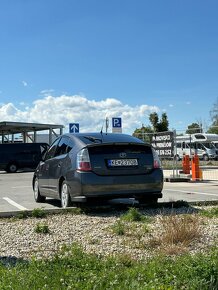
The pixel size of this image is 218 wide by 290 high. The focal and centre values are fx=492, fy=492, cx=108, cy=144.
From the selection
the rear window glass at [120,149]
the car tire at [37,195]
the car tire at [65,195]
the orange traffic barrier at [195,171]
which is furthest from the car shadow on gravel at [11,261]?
the orange traffic barrier at [195,171]

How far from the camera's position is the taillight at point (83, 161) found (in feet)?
30.0

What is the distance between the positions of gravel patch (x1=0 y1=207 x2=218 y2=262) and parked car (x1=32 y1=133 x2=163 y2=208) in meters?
0.66

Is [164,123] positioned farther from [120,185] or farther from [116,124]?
[120,185]

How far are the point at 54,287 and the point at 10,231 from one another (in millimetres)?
3487

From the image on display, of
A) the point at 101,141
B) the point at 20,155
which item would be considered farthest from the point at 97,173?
the point at 20,155

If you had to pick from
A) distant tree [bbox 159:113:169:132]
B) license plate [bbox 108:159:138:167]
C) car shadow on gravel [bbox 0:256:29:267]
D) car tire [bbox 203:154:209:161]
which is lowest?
car shadow on gravel [bbox 0:256:29:267]

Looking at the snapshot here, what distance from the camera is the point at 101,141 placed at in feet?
31.0

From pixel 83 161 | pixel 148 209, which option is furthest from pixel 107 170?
pixel 148 209

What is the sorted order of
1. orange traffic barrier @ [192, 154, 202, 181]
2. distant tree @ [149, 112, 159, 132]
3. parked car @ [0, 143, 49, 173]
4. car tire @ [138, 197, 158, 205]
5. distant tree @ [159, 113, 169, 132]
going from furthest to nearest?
distant tree @ [149, 112, 159, 132]
distant tree @ [159, 113, 169, 132]
parked car @ [0, 143, 49, 173]
orange traffic barrier @ [192, 154, 202, 181]
car tire @ [138, 197, 158, 205]

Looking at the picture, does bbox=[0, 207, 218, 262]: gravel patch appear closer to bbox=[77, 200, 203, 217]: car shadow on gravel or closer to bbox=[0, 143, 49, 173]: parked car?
bbox=[77, 200, 203, 217]: car shadow on gravel

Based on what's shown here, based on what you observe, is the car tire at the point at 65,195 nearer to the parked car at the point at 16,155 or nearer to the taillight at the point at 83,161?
the taillight at the point at 83,161

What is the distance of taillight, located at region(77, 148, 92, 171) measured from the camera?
30.0 feet

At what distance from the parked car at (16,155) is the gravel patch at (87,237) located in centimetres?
2689

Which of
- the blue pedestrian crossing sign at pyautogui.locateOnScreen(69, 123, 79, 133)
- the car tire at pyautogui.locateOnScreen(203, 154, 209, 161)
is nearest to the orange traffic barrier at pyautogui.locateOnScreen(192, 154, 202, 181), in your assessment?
the blue pedestrian crossing sign at pyautogui.locateOnScreen(69, 123, 79, 133)
